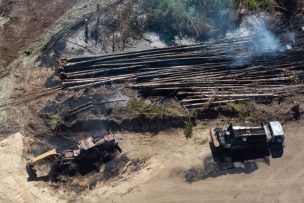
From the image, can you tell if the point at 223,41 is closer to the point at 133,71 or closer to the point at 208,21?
the point at 208,21

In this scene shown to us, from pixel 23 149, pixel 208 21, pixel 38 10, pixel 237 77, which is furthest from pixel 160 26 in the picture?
pixel 23 149

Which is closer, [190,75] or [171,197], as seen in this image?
[171,197]

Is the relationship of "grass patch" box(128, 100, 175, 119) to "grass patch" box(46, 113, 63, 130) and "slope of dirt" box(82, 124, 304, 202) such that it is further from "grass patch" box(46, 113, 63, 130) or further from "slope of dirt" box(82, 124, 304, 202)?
"grass patch" box(46, 113, 63, 130)

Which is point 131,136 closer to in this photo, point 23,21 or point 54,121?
point 54,121

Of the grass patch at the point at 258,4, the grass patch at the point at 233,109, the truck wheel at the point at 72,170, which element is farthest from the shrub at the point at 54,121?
the grass patch at the point at 258,4

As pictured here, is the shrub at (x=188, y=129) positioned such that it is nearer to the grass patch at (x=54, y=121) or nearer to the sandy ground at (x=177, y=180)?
the sandy ground at (x=177, y=180)

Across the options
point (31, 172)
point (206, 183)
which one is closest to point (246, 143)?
point (206, 183)
